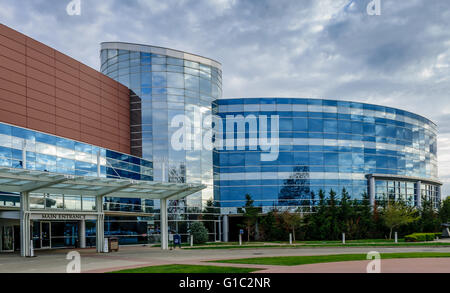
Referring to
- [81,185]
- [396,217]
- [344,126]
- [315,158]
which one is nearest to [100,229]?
[81,185]

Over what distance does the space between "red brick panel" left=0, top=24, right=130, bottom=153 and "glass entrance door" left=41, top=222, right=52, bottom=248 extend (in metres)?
8.41

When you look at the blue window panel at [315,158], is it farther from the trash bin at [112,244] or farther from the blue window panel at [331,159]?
the trash bin at [112,244]

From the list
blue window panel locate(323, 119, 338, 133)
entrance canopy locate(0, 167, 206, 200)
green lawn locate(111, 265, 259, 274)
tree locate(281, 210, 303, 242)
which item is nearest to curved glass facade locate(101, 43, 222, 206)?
tree locate(281, 210, 303, 242)

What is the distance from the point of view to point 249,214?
5056 centimetres

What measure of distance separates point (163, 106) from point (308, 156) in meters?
19.2

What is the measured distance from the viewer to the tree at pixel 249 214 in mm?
50581

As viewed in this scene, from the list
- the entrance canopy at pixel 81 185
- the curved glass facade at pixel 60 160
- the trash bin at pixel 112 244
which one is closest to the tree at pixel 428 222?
the entrance canopy at pixel 81 185

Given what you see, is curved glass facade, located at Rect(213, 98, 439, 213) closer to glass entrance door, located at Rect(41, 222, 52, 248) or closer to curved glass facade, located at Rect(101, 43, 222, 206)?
curved glass facade, located at Rect(101, 43, 222, 206)

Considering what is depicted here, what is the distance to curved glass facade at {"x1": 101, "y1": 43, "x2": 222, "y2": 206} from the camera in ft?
163

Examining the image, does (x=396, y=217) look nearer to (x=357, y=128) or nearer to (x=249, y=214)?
(x=357, y=128)

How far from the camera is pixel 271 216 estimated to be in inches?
2019

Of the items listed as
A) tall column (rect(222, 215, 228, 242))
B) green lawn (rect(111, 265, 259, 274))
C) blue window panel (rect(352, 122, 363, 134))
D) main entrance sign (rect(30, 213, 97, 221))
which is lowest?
tall column (rect(222, 215, 228, 242))
